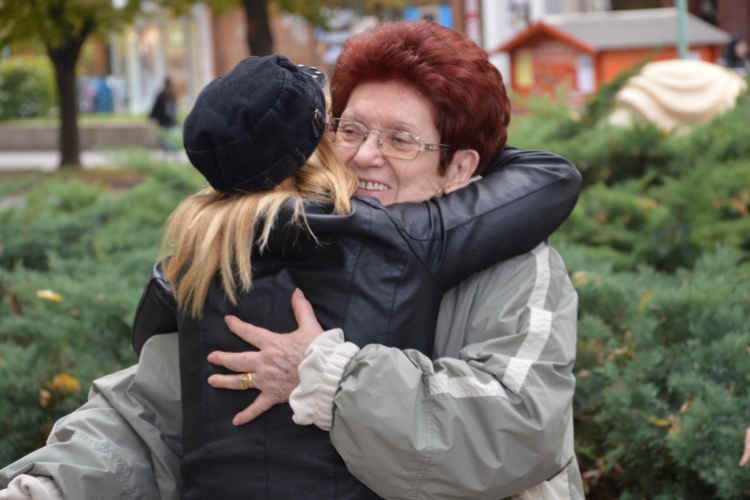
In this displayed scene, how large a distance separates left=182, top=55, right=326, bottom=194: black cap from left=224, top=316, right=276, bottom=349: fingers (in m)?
0.30

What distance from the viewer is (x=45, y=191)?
5633 mm

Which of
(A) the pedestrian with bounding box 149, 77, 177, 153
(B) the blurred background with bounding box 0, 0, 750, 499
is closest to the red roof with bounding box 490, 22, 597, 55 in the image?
(B) the blurred background with bounding box 0, 0, 750, 499

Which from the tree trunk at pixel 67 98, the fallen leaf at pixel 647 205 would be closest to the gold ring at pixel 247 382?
the fallen leaf at pixel 647 205

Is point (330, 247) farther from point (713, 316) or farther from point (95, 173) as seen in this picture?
point (95, 173)

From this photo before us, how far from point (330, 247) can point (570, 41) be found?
8414 millimetres

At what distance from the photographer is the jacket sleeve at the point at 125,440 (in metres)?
1.98

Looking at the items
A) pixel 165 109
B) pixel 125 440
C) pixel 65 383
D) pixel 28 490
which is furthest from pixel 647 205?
pixel 165 109

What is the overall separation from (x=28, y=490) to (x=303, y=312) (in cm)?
73

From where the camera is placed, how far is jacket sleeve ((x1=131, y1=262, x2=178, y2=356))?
6.99 feet

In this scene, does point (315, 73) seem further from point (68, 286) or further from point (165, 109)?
point (165, 109)

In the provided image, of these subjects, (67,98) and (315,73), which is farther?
Answer: (67,98)

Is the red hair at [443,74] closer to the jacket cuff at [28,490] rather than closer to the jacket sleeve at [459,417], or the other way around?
the jacket sleeve at [459,417]

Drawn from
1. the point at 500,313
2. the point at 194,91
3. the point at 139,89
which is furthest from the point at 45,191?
the point at 139,89

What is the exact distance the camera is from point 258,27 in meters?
12.3
